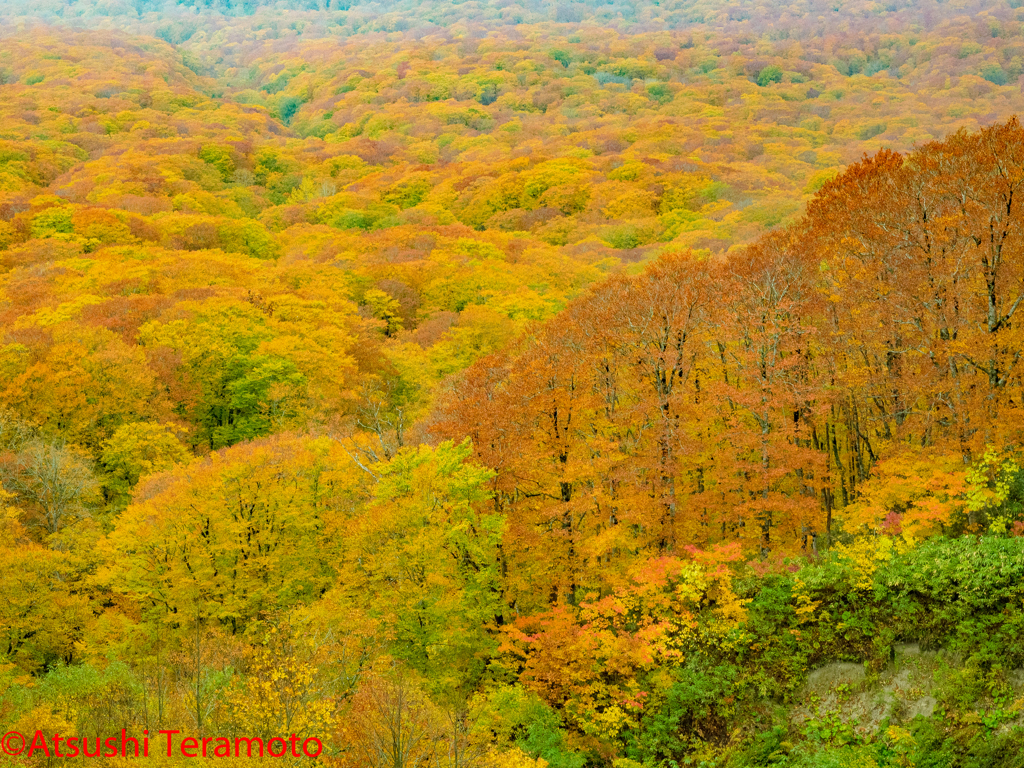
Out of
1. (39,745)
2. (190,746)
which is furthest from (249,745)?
(39,745)

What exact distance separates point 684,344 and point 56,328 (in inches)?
1724

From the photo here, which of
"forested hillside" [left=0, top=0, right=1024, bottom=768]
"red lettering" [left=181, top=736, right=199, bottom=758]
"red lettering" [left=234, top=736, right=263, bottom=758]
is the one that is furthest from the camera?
"forested hillside" [left=0, top=0, right=1024, bottom=768]

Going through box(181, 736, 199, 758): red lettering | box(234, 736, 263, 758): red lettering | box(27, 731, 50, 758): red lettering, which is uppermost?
box(181, 736, 199, 758): red lettering

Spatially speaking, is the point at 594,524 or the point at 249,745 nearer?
the point at 249,745

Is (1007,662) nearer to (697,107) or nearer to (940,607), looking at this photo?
(940,607)

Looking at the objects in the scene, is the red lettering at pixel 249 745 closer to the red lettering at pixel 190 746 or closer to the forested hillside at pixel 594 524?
the forested hillside at pixel 594 524

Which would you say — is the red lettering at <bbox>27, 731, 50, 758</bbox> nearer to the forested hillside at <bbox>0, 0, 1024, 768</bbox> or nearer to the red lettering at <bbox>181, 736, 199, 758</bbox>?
the forested hillside at <bbox>0, 0, 1024, 768</bbox>

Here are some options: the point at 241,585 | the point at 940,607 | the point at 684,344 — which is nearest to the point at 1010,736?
the point at 940,607

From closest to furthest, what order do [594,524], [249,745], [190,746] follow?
[190,746] < [249,745] < [594,524]

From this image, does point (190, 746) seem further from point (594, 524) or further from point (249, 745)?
point (594, 524)

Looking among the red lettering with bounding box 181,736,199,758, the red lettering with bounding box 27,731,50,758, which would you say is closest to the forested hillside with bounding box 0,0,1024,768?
the red lettering with bounding box 27,731,50,758

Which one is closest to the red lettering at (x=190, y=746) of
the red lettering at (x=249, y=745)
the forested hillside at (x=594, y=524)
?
the forested hillside at (x=594, y=524)

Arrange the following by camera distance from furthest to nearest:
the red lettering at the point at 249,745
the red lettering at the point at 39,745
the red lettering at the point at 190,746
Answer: the red lettering at the point at 39,745 < the red lettering at the point at 249,745 < the red lettering at the point at 190,746

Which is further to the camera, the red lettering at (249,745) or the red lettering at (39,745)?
the red lettering at (39,745)
